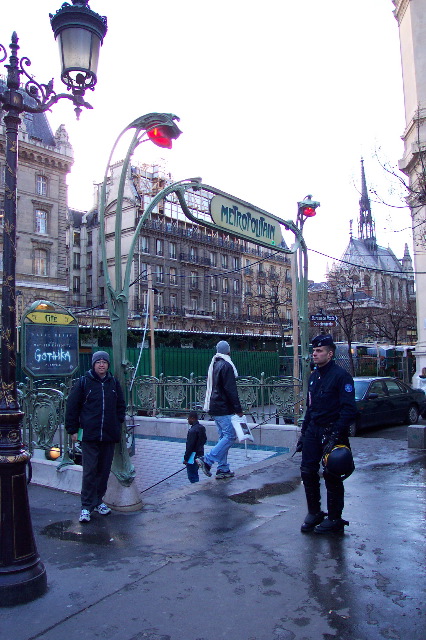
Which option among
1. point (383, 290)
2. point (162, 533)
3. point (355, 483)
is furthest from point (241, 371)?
point (383, 290)

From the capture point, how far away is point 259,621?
3496mm

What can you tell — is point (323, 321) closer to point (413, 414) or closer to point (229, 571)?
point (413, 414)

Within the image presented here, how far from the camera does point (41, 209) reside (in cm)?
4219

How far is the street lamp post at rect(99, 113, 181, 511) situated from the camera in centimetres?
635

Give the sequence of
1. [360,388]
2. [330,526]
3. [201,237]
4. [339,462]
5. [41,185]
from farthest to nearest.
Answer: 1. [201,237]
2. [41,185]
3. [360,388]
4. [330,526]
5. [339,462]

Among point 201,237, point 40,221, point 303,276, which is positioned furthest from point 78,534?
point 201,237

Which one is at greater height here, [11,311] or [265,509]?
[11,311]

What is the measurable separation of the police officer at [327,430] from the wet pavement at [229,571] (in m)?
0.23

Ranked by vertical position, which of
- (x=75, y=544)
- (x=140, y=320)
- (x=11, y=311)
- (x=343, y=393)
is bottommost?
(x=75, y=544)

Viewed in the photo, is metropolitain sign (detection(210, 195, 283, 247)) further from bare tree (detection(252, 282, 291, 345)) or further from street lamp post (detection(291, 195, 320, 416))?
bare tree (detection(252, 282, 291, 345))

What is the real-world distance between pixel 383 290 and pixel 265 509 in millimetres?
77062

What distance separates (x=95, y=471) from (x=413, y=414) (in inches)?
468

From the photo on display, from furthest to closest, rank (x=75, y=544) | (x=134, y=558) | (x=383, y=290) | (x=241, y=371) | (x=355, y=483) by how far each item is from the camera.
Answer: (x=383, y=290), (x=241, y=371), (x=355, y=483), (x=75, y=544), (x=134, y=558)

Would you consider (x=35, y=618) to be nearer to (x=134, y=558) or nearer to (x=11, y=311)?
(x=134, y=558)
